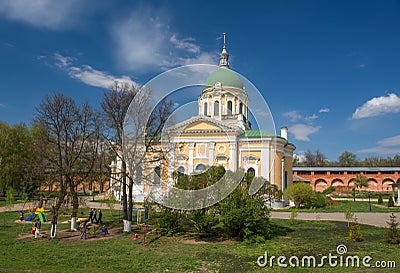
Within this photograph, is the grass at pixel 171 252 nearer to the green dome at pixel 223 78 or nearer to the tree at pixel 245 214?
the tree at pixel 245 214

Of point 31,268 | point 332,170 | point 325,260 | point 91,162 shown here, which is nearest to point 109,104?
point 91,162

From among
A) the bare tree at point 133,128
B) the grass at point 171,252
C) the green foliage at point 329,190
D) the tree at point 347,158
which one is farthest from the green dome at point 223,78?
the tree at point 347,158

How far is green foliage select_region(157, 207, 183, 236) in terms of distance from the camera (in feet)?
58.9

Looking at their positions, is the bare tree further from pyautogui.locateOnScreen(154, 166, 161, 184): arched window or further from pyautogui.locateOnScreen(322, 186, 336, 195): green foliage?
pyautogui.locateOnScreen(322, 186, 336, 195): green foliage

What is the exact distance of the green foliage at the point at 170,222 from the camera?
17.9 meters

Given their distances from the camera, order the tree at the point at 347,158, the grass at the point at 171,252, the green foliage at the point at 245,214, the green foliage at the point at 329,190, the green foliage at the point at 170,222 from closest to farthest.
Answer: the grass at the point at 171,252 < the green foliage at the point at 245,214 < the green foliage at the point at 170,222 < the green foliage at the point at 329,190 < the tree at the point at 347,158

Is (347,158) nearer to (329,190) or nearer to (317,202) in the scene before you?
(329,190)

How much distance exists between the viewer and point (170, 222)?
59.3 feet

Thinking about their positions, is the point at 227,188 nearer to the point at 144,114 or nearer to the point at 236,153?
the point at 144,114

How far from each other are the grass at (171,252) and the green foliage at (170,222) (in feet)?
2.20

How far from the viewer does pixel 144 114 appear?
1588 centimetres

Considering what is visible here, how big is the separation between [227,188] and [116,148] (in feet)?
24.7

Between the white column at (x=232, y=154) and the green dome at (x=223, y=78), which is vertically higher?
the green dome at (x=223, y=78)

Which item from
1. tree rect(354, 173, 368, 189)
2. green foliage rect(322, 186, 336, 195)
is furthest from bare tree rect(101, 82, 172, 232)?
tree rect(354, 173, 368, 189)
